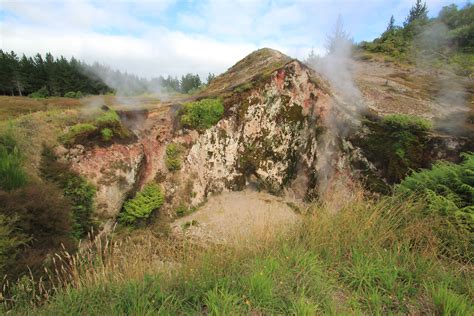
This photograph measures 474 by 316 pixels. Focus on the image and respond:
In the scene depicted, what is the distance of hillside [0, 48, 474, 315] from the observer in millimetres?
3256

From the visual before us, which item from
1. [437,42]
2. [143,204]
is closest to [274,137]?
[143,204]

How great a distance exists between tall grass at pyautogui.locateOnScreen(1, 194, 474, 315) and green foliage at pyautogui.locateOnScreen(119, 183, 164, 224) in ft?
19.0

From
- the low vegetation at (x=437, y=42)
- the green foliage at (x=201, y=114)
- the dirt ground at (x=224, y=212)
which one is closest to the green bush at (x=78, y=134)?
the green foliage at (x=201, y=114)

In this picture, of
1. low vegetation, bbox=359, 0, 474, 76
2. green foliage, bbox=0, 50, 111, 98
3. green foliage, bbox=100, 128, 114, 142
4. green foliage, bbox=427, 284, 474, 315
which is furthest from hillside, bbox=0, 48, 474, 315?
green foliage, bbox=0, 50, 111, 98

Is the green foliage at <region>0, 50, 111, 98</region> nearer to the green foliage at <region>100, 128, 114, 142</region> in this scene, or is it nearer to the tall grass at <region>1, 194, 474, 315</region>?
the green foliage at <region>100, 128, 114, 142</region>

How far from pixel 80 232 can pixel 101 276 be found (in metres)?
5.38

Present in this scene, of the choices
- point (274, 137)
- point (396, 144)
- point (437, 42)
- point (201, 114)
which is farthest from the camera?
point (437, 42)

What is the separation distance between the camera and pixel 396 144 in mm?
11344

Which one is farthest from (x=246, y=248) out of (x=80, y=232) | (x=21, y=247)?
(x=80, y=232)

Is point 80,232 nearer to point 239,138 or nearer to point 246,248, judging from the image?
point 246,248

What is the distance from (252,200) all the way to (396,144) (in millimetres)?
6579

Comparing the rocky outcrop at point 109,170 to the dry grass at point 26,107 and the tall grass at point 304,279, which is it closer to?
the tall grass at point 304,279

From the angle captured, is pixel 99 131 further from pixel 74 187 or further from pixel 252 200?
pixel 252 200

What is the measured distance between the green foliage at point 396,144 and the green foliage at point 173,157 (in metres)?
8.10
